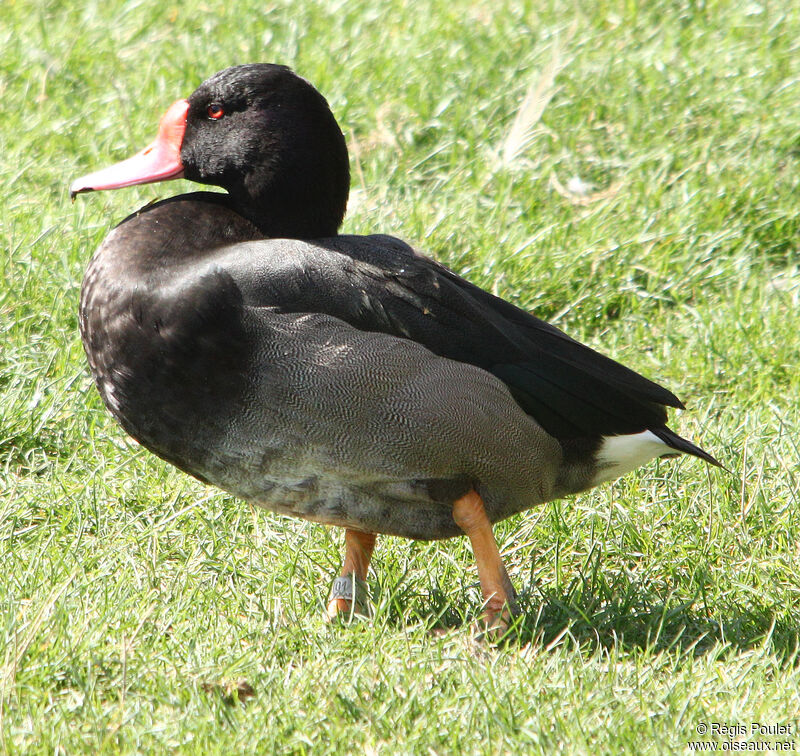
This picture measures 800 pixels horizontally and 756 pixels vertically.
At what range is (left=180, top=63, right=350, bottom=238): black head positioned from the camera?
11.9 feet

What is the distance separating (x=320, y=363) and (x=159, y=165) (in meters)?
0.96

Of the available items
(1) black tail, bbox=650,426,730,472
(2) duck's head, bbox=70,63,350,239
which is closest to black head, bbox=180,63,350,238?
(2) duck's head, bbox=70,63,350,239

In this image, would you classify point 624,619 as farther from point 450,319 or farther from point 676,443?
point 450,319

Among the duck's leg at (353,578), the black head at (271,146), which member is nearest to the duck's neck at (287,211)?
the black head at (271,146)

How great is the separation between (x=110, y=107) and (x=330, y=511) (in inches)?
134

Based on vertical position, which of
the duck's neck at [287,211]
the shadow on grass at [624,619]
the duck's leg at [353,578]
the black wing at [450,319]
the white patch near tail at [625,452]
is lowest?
the shadow on grass at [624,619]

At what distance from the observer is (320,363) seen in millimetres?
3330

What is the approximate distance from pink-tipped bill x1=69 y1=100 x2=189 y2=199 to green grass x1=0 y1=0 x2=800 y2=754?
3.21 ft

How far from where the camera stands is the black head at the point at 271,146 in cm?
363

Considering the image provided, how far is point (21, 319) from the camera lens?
4.69m

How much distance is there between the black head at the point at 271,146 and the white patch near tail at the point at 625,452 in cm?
110

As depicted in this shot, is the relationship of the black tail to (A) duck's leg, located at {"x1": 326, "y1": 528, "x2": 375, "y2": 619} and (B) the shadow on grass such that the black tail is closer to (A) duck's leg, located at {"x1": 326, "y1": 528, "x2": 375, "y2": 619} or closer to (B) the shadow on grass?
(B) the shadow on grass

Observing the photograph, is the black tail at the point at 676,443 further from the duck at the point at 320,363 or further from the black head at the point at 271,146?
the black head at the point at 271,146

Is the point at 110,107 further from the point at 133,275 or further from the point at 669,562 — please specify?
the point at 669,562
